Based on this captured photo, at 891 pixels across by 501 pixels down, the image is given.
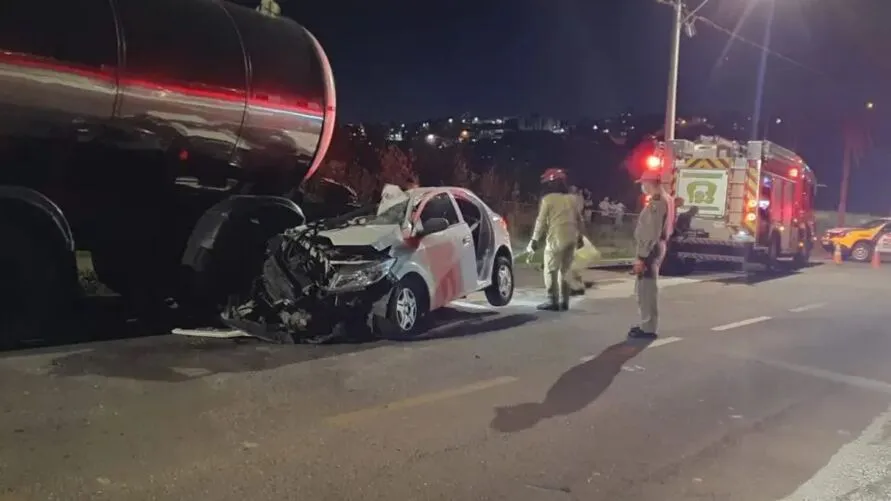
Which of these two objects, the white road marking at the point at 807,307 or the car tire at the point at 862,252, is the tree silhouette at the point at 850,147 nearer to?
the car tire at the point at 862,252

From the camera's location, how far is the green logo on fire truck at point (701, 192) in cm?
1975

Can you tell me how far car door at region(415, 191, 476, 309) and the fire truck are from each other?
9.87 m

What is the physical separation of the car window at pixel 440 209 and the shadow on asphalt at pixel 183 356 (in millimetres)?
1437

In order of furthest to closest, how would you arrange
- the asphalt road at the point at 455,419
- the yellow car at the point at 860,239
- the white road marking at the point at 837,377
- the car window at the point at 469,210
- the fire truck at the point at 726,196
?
the yellow car at the point at 860,239 → the fire truck at the point at 726,196 → the car window at the point at 469,210 → the white road marking at the point at 837,377 → the asphalt road at the point at 455,419

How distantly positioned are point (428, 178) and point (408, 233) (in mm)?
16217

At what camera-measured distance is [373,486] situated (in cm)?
500

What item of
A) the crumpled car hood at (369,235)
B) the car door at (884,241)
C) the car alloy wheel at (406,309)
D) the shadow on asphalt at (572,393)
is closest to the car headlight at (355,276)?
the crumpled car hood at (369,235)

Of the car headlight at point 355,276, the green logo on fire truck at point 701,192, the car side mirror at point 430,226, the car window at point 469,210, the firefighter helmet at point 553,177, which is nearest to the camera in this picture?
the car headlight at point 355,276

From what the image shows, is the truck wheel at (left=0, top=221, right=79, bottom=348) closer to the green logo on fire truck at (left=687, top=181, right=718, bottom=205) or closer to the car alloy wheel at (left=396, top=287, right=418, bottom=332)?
the car alloy wheel at (left=396, top=287, right=418, bottom=332)

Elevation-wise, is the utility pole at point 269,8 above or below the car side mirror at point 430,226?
above

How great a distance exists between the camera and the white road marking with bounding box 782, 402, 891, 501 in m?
5.21

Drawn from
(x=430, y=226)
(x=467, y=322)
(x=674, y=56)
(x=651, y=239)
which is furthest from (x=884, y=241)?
(x=430, y=226)

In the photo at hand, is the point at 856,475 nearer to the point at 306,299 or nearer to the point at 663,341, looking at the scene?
the point at 663,341

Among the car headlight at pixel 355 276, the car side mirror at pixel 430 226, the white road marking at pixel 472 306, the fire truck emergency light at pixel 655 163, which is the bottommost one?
the white road marking at pixel 472 306
